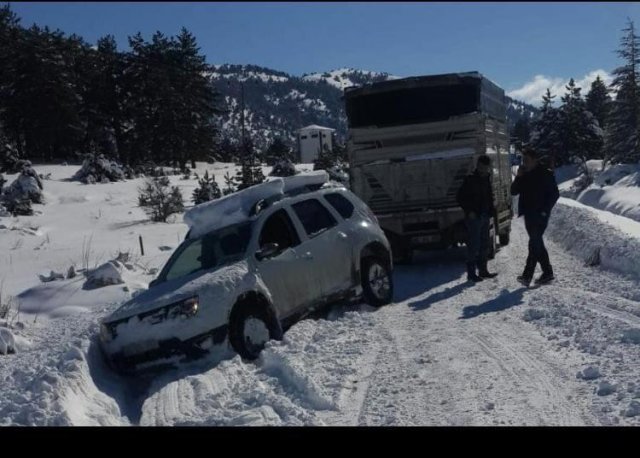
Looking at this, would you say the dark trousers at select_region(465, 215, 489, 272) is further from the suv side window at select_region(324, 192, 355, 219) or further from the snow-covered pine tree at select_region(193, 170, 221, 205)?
the snow-covered pine tree at select_region(193, 170, 221, 205)

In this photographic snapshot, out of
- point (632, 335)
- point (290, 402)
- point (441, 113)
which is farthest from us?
point (441, 113)

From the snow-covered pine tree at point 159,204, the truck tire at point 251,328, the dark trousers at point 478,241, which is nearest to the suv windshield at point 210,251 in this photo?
the truck tire at point 251,328

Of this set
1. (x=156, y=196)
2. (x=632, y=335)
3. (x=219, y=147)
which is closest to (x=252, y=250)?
(x=632, y=335)

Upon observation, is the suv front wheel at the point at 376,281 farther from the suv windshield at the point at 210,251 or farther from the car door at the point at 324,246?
the suv windshield at the point at 210,251

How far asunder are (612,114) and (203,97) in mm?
30549

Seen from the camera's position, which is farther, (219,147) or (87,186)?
(219,147)

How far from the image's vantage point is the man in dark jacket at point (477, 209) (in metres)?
10.7

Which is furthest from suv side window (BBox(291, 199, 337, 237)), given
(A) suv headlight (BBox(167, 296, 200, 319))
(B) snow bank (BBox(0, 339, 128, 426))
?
(B) snow bank (BBox(0, 339, 128, 426))

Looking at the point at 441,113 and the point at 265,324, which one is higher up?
the point at 441,113

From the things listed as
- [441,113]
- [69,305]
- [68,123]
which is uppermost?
[68,123]

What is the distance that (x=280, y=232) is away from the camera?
8344 mm

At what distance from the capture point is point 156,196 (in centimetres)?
2322

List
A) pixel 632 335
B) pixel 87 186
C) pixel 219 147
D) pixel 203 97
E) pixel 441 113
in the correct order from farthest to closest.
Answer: pixel 219 147 < pixel 203 97 < pixel 87 186 < pixel 441 113 < pixel 632 335
